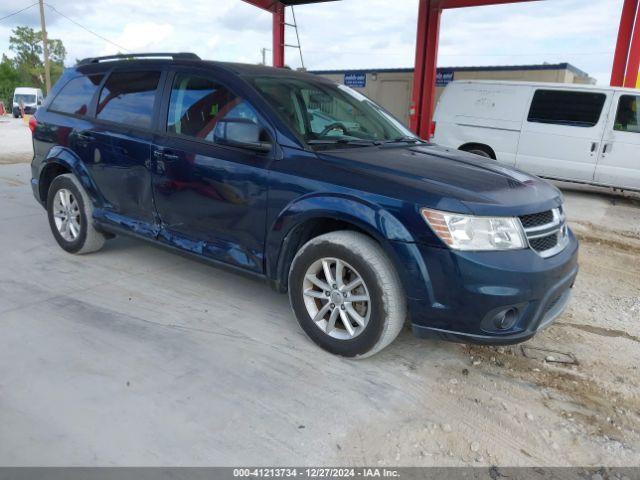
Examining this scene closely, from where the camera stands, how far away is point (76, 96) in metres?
4.56

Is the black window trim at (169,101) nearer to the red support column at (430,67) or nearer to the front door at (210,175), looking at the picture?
the front door at (210,175)

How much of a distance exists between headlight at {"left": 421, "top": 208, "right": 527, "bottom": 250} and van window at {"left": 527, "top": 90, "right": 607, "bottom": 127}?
24.3 feet

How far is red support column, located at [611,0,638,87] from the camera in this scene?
10.6m

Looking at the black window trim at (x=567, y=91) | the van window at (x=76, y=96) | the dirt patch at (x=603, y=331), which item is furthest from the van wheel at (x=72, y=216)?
the black window trim at (x=567, y=91)

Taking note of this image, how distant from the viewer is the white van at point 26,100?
3444 cm

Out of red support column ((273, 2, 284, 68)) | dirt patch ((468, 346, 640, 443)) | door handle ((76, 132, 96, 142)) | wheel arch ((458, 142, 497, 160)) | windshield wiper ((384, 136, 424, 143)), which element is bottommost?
dirt patch ((468, 346, 640, 443))

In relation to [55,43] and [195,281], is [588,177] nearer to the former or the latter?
[195,281]

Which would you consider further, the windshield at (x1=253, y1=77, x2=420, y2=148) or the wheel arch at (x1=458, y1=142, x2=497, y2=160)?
the wheel arch at (x1=458, y1=142, x2=497, y2=160)

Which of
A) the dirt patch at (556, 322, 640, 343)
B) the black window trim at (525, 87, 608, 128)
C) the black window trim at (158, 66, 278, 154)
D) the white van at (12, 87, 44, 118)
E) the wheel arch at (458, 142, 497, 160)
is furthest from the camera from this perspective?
the white van at (12, 87, 44, 118)

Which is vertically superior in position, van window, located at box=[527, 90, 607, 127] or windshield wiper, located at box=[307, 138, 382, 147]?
van window, located at box=[527, 90, 607, 127]

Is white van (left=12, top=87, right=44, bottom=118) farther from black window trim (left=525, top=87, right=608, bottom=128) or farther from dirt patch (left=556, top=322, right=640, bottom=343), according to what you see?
dirt patch (left=556, top=322, right=640, bottom=343)

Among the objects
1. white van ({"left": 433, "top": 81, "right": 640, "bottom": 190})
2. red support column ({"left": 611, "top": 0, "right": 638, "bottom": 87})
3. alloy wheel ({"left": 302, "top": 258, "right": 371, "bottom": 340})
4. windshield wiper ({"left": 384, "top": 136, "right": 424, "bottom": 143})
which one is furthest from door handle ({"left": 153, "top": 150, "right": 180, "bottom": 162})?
red support column ({"left": 611, "top": 0, "right": 638, "bottom": 87})

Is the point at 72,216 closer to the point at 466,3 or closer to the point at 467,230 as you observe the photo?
the point at 467,230

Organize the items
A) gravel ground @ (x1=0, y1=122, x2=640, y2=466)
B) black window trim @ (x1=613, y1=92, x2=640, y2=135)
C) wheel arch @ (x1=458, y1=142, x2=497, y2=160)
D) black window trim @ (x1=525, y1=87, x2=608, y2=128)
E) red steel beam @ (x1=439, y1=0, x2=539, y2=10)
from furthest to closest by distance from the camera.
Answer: red steel beam @ (x1=439, y1=0, x2=539, y2=10) → wheel arch @ (x1=458, y1=142, x2=497, y2=160) → black window trim @ (x1=525, y1=87, x2=608, y2=128) → black window trim @ (x1=613, y1=92, x2=640, y2=135) → gravel ground @ (x1=0, y1=122, x2=640, y2=466)
